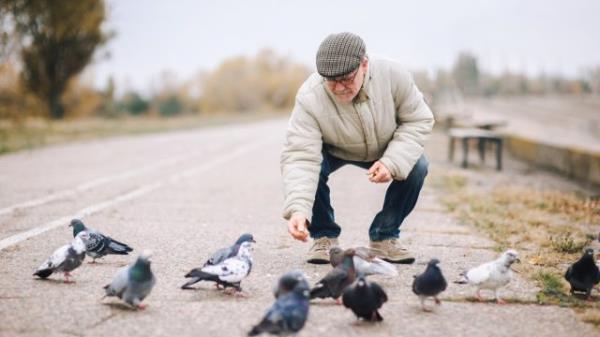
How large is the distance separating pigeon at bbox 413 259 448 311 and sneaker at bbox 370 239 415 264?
3.91ft

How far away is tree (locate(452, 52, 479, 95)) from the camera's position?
1555 inches

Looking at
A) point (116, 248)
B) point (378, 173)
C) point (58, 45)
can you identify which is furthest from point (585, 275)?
point (58, 45)

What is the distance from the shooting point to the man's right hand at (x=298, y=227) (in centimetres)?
454

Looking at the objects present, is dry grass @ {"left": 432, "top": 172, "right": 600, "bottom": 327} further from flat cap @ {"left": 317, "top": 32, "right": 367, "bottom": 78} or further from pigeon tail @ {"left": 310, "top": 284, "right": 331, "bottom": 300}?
flat cap @ {"left": 317, "top": 32, "right": 367, "bottom": 78}

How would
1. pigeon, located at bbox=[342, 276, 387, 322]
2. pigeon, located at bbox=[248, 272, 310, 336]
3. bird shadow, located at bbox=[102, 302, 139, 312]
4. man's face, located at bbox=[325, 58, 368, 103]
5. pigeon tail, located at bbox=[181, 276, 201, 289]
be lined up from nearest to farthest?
pigeon, located at bbox=[248, 272, 310, 336]
pigeon, located at bbox=[342, 276, 387, 322]
bird shadow, located at bbox=[102, 302, 139, 312]
pigeon tail, located at bbox=[181, 276, 201, 289]
man's face, located at bbox=[325, 58, 368, 103]

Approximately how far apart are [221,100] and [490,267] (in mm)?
96866

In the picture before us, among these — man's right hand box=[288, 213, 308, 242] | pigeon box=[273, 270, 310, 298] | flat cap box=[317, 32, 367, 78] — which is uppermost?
flat cap box=[317, 32, 367, 78]

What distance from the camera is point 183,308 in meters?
4.18

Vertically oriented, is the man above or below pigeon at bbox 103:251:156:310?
above

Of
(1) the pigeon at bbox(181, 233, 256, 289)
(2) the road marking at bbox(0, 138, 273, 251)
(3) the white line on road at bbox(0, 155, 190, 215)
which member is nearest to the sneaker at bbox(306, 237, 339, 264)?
(1) the pigeon at bbox(181, 233, 256, 289)

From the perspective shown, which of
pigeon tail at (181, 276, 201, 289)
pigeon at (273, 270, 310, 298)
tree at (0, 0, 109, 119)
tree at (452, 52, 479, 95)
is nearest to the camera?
pigeon at (273, 270, 310, 298)

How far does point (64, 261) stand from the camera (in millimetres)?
4590

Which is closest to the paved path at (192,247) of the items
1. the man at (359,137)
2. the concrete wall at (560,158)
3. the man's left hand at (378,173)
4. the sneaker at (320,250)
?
the sneaker at (320,250)

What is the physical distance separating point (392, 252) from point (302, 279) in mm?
1876
